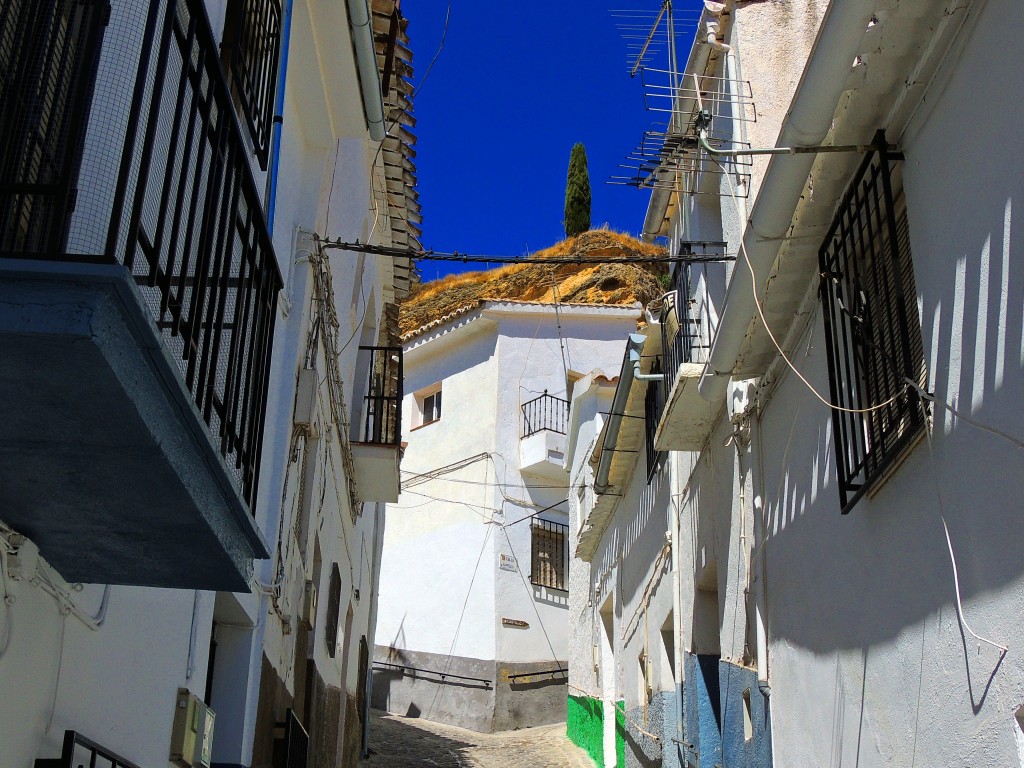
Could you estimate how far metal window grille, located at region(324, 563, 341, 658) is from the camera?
418 inches

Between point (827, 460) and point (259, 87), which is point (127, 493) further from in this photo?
point (827, 460)

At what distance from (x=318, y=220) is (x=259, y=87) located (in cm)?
297

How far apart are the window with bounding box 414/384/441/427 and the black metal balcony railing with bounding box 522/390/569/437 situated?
2382mm

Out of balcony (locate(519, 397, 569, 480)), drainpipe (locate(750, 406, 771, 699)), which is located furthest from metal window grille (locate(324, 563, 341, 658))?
balcony (locate(519, 397, 569, 480))

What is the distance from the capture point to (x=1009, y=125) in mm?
3859

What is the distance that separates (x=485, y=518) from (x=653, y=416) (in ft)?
40.8

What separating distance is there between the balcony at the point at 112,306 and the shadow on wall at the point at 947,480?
2.53 metres

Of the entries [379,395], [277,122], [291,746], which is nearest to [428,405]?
[379,395]

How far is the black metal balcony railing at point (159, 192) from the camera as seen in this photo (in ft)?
9.01

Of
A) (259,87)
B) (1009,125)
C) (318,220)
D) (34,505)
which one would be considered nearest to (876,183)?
(1009,125)

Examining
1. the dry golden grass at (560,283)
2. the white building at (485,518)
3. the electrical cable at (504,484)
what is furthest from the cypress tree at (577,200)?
the electrical cable at (504,484)

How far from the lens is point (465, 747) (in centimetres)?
1644

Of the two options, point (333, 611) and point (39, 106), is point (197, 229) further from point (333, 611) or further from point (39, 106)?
point (333, 611)

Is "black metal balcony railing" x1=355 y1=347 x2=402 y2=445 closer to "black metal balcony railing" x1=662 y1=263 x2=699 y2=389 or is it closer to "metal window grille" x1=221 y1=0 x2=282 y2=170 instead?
"black metal balcony railing" x1=662 y1=263 x2=699 y2=389
